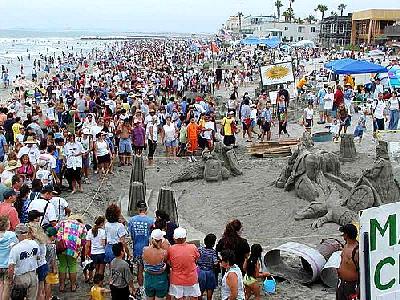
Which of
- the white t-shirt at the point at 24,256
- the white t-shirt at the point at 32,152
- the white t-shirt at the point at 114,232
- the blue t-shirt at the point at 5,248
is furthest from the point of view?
the white t-shirt at the point at 32,152

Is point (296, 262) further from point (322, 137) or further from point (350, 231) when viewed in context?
point (322, 137)

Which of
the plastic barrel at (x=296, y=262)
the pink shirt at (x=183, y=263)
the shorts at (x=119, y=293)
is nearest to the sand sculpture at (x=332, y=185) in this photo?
the plastic barrel at (x=296, y=262)

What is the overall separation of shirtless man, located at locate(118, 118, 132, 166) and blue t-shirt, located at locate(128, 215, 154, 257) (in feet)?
27.1

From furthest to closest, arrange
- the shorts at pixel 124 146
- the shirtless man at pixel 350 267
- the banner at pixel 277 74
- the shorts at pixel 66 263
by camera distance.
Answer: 1. the banner at pixel 277 74
2. the shorts at pixel 124 146
3. the shorts at pixel 66 263
4. the shirtless man at pixel 350 267

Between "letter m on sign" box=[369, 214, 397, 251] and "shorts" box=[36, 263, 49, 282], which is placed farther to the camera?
"shorts" box=[36, 263, 49, 282]

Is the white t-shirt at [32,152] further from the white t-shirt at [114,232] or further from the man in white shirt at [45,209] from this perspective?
the white t-shirt at [114,232]

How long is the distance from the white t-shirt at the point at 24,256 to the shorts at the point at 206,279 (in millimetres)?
2021

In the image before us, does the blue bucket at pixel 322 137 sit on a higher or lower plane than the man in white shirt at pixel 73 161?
lower

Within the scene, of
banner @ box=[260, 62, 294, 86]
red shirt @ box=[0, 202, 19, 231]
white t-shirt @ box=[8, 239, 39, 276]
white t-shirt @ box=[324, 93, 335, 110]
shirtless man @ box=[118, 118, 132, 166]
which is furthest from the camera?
banner @ box=[260, 62, 294, 86]

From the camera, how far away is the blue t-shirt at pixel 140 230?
809cm

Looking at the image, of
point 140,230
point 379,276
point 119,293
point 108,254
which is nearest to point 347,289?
point 119,293

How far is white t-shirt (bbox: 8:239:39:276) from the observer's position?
22.6 feet

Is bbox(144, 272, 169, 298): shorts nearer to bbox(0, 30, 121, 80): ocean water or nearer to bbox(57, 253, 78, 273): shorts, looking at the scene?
bbox(57, 253, 78, 273): shorts

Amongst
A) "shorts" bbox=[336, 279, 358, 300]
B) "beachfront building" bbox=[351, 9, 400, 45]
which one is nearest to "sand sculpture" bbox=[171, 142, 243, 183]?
"shorts" bbox=[336, 279, 358, 300]
